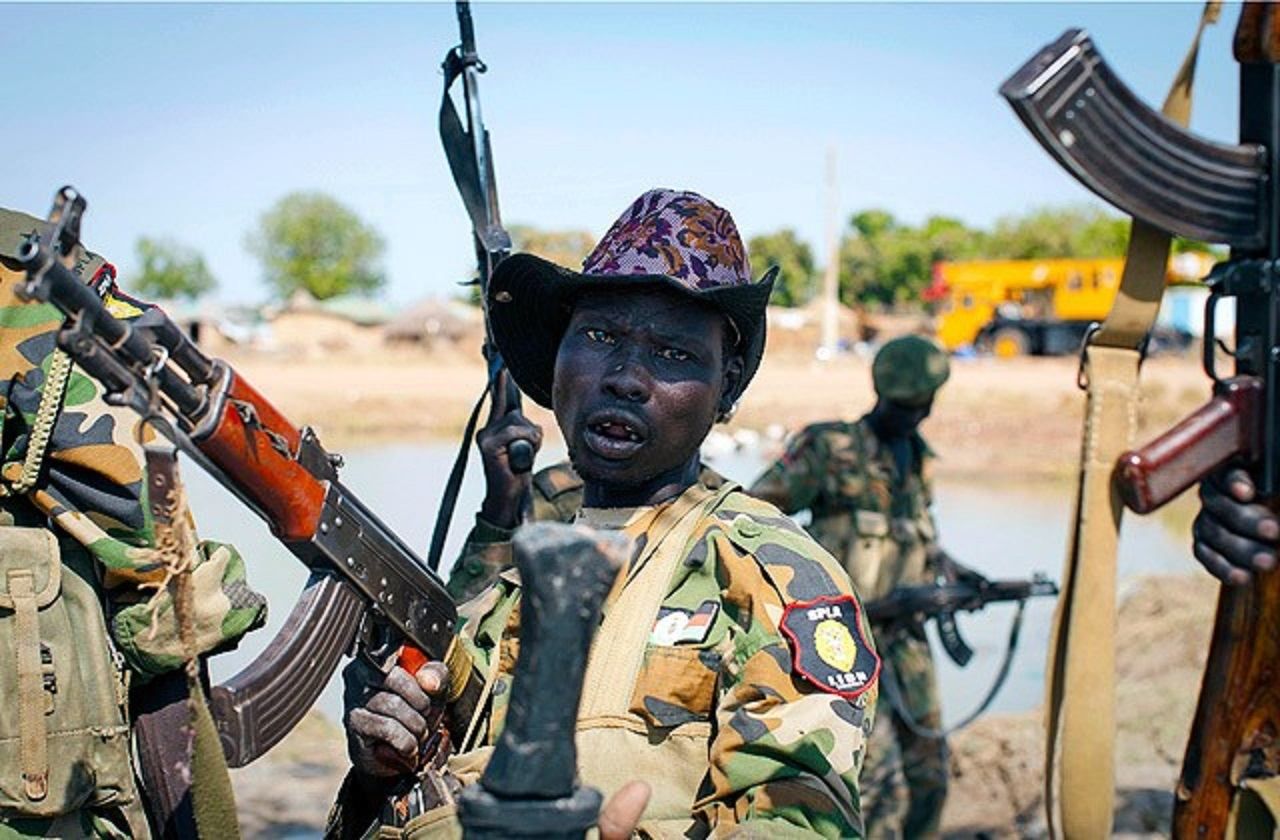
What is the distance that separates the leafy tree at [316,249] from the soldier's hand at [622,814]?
67927mm

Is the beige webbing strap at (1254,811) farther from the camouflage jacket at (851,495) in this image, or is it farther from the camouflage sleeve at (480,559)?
the camouflage jacket at (851,495)

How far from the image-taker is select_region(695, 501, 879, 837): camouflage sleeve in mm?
2074

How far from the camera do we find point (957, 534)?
1691 centimetres

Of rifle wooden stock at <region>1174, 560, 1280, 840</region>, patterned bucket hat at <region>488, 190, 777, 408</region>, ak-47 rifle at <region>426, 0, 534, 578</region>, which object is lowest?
rifle wooden stock at <region>1174, 560, 1280, 840</region>

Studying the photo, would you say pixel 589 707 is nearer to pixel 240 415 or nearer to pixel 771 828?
pixel 771 828

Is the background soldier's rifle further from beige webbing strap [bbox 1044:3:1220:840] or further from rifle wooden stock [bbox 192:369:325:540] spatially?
rifle wooden stock [bbox 192:369:325:540]

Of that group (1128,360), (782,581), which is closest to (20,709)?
(782,581)

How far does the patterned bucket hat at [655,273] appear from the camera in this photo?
2.42 m

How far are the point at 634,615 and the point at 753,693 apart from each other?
0.76 ft

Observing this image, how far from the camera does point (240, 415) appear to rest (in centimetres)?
205

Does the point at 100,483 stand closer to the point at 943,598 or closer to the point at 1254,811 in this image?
the point at 1254,811

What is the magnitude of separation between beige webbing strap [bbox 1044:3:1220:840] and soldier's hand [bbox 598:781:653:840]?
1.46 metres

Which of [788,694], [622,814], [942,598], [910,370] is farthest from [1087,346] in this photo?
[942,598]


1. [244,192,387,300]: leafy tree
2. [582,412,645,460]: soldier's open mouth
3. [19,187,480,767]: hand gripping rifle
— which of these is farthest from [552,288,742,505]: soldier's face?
[244,192,387,300]: leafy tree
